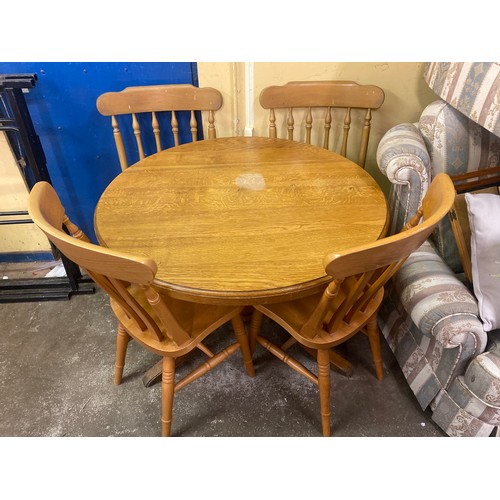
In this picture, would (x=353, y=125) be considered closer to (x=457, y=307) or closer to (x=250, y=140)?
(x=250, y=140)

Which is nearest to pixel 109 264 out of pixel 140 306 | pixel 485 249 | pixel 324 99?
pixel 140 306

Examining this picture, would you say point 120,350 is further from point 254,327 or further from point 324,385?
point 324,385

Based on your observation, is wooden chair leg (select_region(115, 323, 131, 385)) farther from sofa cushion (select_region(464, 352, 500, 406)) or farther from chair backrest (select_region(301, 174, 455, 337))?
sofa cushion (select_region(464, 352, 500, 406))

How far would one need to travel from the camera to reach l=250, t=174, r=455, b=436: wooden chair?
82 centimetres

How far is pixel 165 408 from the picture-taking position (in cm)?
132

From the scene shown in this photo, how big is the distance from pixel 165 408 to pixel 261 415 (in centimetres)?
39

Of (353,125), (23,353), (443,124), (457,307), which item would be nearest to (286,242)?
(457,307)

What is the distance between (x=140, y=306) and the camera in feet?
3.43

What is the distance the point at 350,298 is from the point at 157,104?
1179mm

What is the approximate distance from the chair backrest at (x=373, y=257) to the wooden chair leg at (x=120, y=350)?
72 cm

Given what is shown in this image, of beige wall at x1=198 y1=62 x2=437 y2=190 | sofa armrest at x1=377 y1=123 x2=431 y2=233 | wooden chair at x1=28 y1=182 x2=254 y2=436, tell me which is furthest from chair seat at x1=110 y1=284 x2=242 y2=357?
beige wall at x1=198 y1=62 x2=437 y2=190

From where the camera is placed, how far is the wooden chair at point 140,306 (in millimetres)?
803

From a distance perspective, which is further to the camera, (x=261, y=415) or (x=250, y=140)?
(x=250, y=140)

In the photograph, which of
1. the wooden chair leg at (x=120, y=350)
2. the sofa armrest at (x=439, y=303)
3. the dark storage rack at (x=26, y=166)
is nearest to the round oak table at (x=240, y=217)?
the wooden chair leg at (x=120, y=350)
